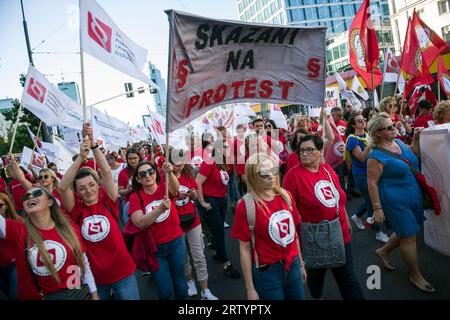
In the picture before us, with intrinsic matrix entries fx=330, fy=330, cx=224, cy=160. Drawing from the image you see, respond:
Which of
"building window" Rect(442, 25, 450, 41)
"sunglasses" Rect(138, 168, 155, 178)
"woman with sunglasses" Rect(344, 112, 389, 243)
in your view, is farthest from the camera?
"building window" Rect(442, 25, 450, 41)

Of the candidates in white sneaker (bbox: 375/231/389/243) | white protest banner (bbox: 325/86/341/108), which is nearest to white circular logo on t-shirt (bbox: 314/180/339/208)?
white sneaker (bbox: 375/231/389/243)

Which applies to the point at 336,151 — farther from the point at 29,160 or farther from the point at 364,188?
the point at 29,160

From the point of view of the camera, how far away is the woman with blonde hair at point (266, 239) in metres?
2.44

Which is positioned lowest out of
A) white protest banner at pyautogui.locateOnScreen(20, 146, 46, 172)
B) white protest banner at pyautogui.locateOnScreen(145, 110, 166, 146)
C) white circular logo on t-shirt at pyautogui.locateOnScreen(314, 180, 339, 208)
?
white circular logo on t-shirt at pyautogui.locateOnScreen(314, 180, 339, 208)

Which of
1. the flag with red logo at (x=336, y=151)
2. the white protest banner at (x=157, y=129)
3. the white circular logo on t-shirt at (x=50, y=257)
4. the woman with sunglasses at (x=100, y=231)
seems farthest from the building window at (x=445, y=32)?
the white circular logo on t-shirt at (x=50, y=257)

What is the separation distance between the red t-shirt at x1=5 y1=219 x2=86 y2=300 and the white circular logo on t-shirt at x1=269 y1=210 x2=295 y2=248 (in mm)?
1540

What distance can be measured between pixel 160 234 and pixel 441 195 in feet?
10.4

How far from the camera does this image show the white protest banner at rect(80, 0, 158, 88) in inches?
124

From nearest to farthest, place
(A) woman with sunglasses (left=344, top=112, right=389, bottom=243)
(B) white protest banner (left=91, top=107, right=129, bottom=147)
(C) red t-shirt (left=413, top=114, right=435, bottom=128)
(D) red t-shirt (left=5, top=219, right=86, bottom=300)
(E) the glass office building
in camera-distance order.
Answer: (D) red t-shirt (left=5, top=219, right=86, bottom=300), (A) woman with sunglasses (left=344, top=112, right=389, bottom=243), (C) red t-shirt (left=413, top=114, right=435, bottom=128), (B) white protest banner (left=91, top=107, right=129, bottom=147), (E) the glass office building

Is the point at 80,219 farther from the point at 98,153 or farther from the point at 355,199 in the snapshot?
the point at 355,199

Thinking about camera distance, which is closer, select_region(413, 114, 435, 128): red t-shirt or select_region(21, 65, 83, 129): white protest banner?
select_region(21, 65, 83, 129): white protest banner

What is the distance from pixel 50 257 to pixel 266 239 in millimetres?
1595

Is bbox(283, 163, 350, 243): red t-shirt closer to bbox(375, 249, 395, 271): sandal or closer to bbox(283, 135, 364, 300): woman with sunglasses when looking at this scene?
bbox(283, 135, 364, 300): woman with sunglasses
